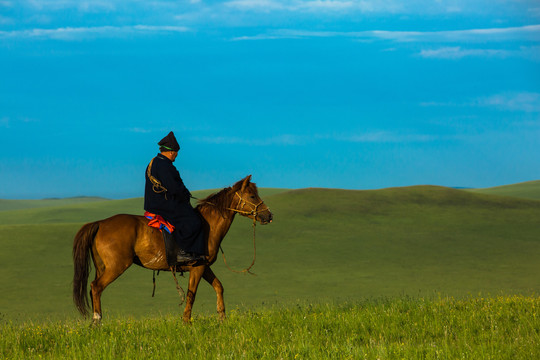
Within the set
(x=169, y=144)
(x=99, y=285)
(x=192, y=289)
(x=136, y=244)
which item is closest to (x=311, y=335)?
(x=192, y=289)

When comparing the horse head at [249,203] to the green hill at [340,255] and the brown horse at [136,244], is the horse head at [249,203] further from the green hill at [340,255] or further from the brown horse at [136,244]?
the green hill at [340,255]

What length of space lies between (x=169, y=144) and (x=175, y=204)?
1081 millimetres

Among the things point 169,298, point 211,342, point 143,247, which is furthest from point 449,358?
point 169,298

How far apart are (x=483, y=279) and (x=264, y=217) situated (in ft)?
59.2

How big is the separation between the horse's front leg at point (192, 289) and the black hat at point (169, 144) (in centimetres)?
217

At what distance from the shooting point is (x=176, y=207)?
36.3 ft

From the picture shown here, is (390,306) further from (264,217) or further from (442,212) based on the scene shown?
(442,212)

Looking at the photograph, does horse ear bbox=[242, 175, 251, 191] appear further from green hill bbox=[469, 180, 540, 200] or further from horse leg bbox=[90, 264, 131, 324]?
green hill bbox=[469, 180, 540, 200]

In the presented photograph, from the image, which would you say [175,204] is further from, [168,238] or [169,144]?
[169,144]

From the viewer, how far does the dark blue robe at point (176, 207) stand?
36.1 feet

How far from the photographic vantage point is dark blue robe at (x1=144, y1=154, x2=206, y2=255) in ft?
36.1

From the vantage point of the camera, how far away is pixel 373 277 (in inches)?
1061

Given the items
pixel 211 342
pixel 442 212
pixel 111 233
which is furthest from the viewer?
pixel 442 212

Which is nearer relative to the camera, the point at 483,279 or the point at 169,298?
the point at 169,298
